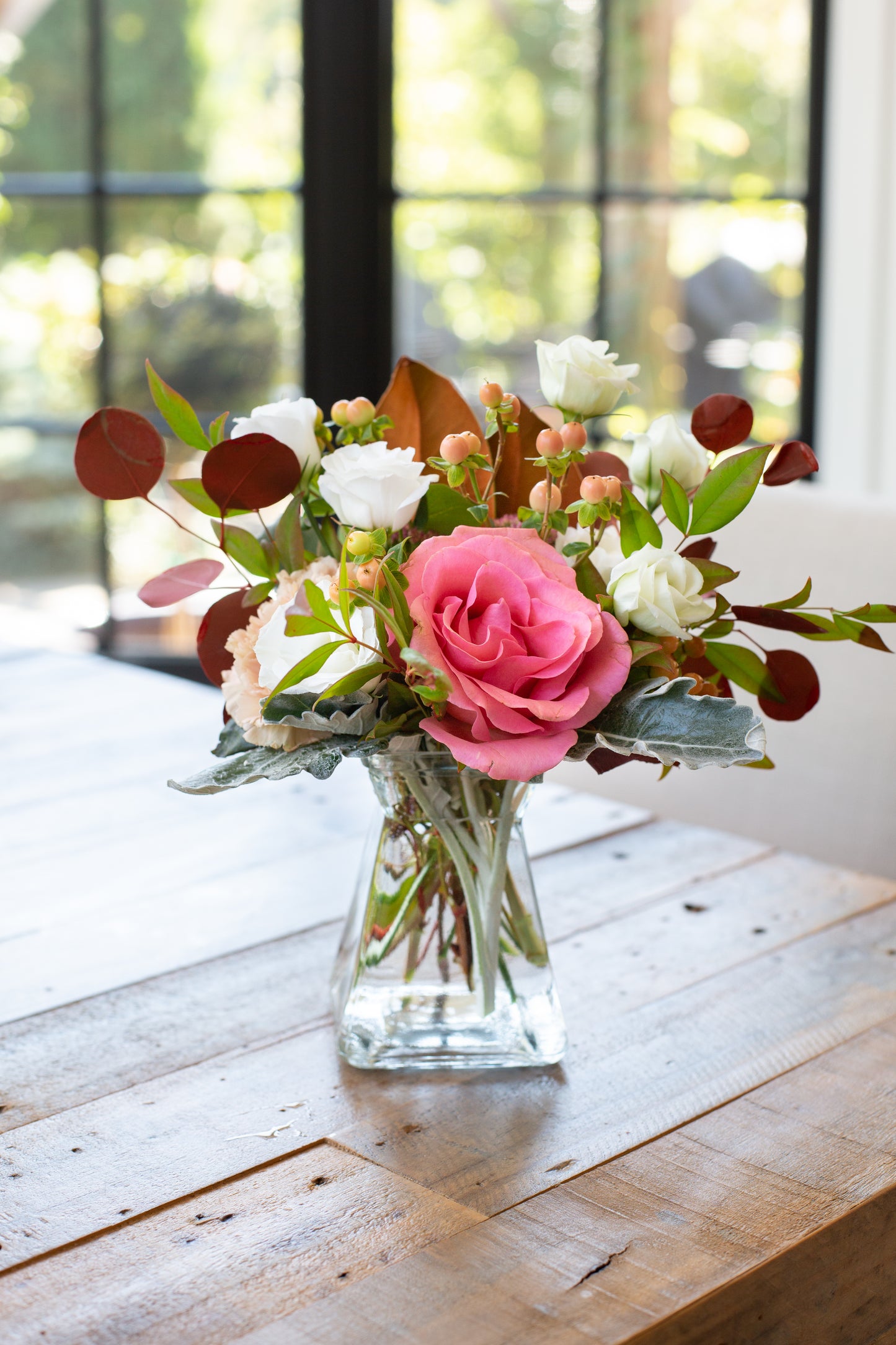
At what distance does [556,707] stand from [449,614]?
0.19ft

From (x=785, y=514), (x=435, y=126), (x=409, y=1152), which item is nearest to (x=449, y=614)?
(x=409, y=1152)

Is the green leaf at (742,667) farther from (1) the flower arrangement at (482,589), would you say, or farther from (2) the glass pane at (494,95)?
(2) the glass pane at (494,95)

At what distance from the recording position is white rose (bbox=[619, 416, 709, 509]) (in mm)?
661

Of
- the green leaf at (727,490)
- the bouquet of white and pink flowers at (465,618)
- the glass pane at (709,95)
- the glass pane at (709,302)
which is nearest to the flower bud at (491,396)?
the bouquet of white and pink flowers at (465,618)

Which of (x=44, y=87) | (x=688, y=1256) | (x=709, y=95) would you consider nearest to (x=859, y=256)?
(x=709, y=95)

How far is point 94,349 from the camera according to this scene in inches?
95.0

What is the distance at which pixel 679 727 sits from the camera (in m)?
0.59

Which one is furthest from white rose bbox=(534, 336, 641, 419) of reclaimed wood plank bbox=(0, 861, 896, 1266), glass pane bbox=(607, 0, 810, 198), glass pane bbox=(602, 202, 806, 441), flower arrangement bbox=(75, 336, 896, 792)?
glass pane bbox=(607, 0, 810, 198)

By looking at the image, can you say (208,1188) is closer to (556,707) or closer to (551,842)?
(556,707)

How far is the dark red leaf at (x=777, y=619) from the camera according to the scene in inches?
26.0

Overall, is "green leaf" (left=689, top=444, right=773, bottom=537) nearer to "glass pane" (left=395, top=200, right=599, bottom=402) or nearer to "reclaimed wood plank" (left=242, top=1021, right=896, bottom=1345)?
"reclaimed wood plank" (left=242, top=1021, right=896, bottom=1345)

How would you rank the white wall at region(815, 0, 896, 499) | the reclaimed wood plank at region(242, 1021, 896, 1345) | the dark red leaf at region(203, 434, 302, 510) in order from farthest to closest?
the white wall at region(815, 0, 896, 499), the dark red leaf at region(203, 434, 302, 510), the reclaimed wood plank at region(242, 1021, 896, 1345)

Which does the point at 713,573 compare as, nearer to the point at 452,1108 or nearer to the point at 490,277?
the point at 452,1108

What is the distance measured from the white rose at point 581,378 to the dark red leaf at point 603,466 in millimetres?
66
